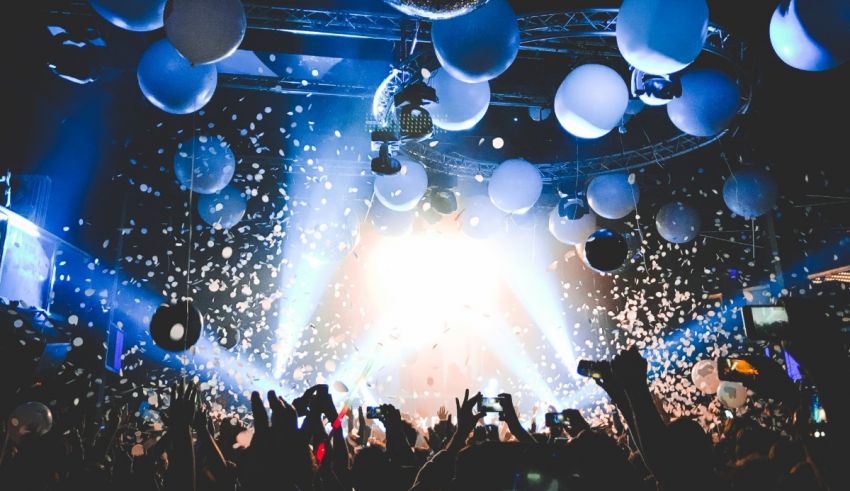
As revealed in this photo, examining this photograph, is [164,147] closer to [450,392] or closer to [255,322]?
[255,322]

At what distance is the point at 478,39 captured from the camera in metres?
3.15

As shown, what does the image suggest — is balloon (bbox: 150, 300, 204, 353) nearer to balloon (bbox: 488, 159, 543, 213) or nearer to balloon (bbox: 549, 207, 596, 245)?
balloon (bbox: 488, 159, 543, 213)

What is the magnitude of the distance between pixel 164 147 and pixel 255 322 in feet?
10.3

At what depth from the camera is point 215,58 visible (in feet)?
9.98

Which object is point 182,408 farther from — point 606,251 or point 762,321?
point 606,251

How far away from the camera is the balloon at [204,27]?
9.32 ft

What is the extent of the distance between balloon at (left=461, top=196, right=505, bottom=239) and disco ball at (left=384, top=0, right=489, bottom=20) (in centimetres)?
445

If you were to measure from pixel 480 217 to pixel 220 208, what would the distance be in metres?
2.94

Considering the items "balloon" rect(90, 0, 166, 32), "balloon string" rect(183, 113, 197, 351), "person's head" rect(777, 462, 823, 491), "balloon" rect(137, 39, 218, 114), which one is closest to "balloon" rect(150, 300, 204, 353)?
"balloon string" rect(183, 113, 197, 351)

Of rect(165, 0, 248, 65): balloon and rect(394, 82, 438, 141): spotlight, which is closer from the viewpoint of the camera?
rect(165, 0, 248, 65): balloon

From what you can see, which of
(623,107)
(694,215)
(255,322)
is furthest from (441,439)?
(255,322)

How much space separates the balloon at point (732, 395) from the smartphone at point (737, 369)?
386 centimetres

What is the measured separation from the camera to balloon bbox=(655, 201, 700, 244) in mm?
5762

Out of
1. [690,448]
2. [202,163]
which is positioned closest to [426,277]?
[202,163]
